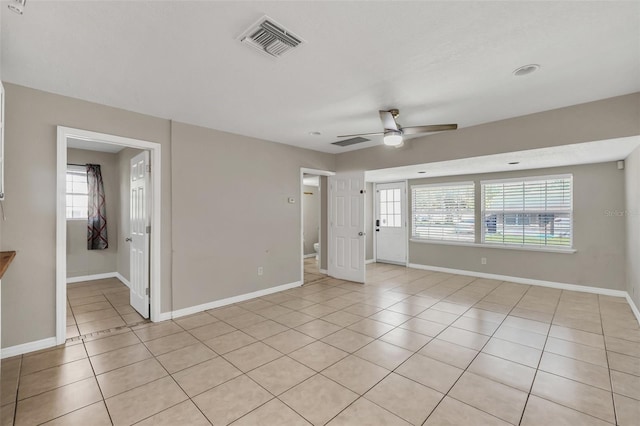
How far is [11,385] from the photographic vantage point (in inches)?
89.0

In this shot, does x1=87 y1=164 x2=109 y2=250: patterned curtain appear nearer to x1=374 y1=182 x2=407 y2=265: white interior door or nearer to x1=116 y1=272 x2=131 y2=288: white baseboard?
x1=116 y1=272 x2=131 y2=288: white baseboard

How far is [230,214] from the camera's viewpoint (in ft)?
14.2

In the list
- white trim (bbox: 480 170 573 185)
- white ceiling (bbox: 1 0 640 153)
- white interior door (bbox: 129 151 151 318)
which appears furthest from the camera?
white trim (bbox: 480 170 573 185)

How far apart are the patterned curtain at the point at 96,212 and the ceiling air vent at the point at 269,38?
550 cm

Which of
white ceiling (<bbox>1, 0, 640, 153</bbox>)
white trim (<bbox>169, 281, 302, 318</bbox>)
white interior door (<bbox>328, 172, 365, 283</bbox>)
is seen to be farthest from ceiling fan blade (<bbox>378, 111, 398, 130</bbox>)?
white trim (<bbox>169, 281, 302, 318</bbox>)

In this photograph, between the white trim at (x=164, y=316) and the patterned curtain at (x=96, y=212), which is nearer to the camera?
the white trim at (x=164, y=316)

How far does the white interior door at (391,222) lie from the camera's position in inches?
282

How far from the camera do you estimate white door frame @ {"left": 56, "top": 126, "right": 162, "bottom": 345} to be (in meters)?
2.95

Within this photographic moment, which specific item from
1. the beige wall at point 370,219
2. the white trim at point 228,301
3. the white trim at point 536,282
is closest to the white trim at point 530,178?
the white trim at point 536,282

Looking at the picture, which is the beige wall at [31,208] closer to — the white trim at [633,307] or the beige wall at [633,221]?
the beige wall at [633,221]

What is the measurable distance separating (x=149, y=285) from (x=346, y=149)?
401cm

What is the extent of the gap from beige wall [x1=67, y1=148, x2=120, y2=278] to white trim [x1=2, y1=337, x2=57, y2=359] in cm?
340

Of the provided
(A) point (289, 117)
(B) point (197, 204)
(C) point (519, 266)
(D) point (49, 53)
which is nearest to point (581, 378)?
(C) point (519, 266)

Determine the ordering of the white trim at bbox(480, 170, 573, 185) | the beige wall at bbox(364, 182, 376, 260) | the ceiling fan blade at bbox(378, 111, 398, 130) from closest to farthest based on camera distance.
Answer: the ceiling fan blade at bbox(378, 111, 398, 130), the white trim at bbox(480, 170, 573, 185), the beige wall at bbox(364, 182, 376, 260)
